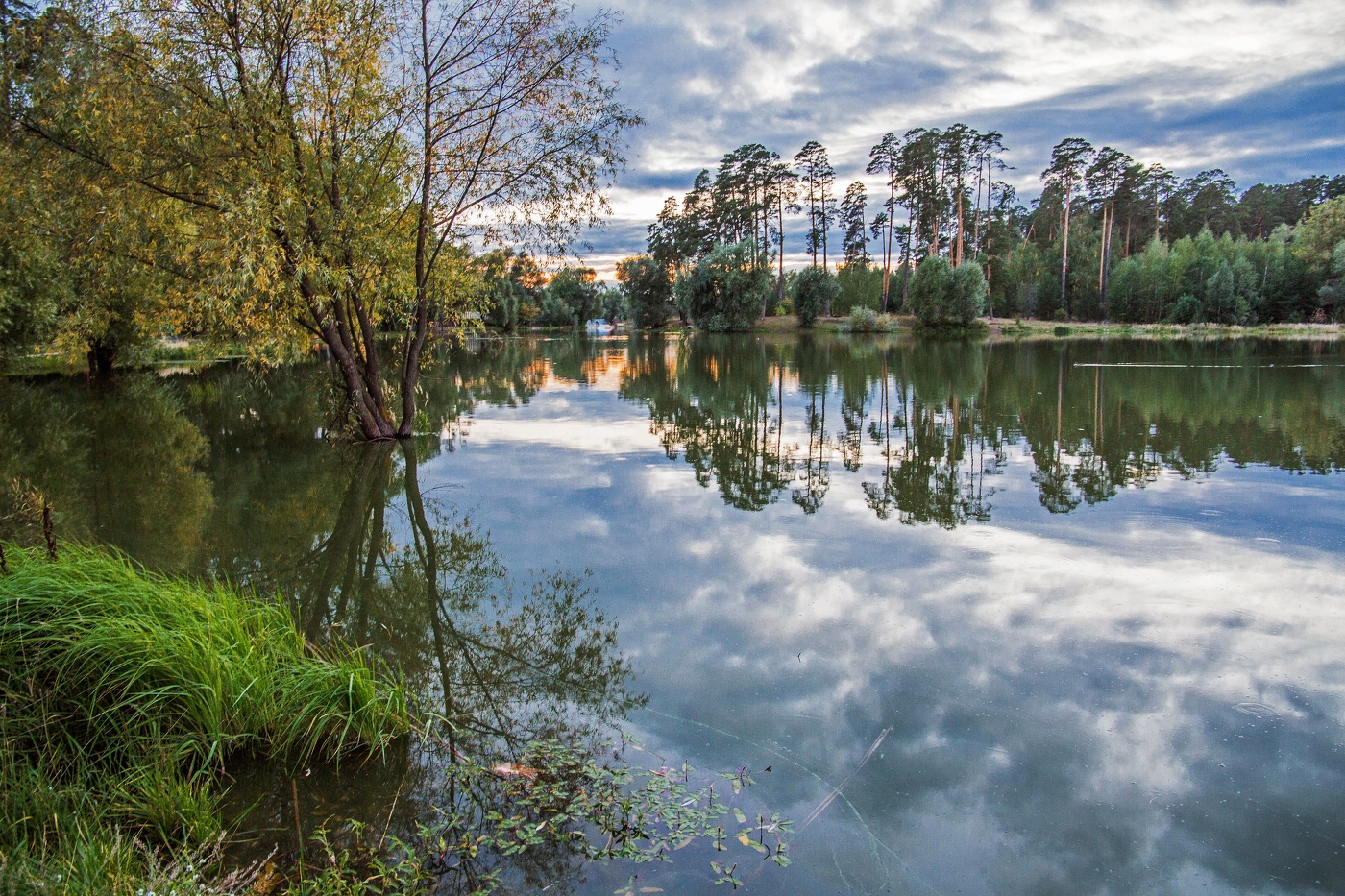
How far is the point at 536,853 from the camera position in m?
3.76

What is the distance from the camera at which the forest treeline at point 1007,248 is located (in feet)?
195

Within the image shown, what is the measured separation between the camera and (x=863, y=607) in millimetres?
6852

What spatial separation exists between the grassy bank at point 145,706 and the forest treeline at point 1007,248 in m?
54.1

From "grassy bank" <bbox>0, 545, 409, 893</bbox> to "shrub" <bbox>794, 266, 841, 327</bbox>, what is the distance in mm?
61784

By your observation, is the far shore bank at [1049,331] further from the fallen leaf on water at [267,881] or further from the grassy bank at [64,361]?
→ the fallen leaf on water at [267,881]

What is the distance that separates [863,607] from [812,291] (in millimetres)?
59667

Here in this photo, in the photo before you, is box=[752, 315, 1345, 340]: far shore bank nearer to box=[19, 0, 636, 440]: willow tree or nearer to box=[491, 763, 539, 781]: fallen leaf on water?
box=[19, 0, 636, 440]: willow tree

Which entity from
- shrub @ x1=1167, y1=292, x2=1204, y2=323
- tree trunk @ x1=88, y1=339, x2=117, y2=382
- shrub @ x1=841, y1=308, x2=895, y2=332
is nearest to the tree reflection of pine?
tree trunk @ x1=88, y1=339, x2=117, y2=382

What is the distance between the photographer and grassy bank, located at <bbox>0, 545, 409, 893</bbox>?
12.1 feet

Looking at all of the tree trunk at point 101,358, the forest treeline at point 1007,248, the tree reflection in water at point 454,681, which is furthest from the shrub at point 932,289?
the tree reflection in water at point 454,681

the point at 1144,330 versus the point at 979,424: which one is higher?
the point at 1144,330

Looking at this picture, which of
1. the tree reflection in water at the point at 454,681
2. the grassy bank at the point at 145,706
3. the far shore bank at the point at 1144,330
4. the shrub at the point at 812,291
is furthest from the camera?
the shrub at the point at 812,291

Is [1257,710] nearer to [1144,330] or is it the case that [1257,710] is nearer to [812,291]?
[1144,330]

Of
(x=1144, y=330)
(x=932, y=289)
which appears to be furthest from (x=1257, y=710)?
(x=1144, y=330)
